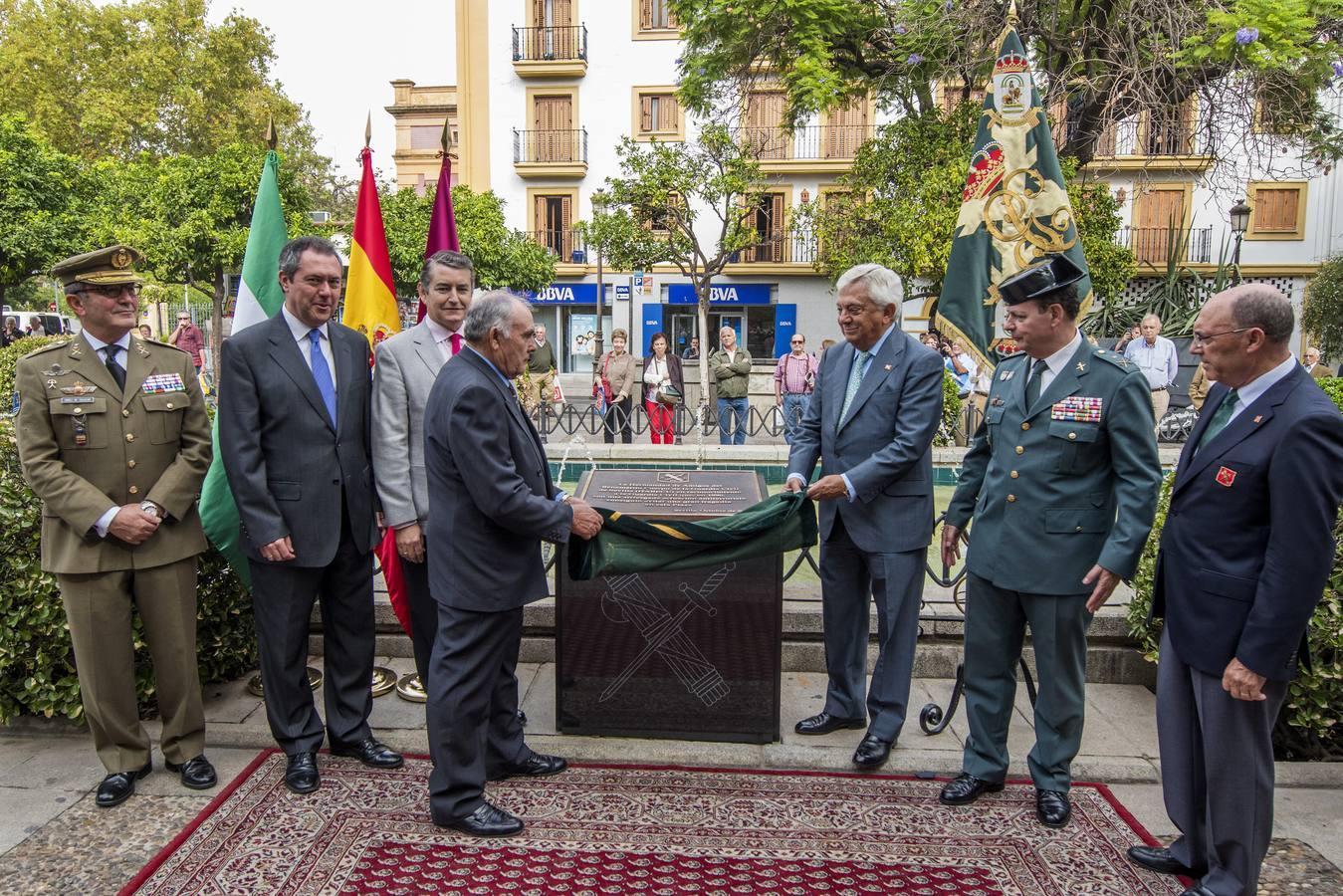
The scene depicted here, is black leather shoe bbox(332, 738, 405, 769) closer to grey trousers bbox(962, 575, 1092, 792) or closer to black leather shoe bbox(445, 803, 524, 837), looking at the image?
black leather shoe bbox(445, 803, 524, 837)

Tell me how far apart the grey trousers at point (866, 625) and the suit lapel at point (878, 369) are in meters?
0.50

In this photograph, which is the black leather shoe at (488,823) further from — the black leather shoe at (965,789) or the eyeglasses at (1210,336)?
the eyeglasses at (1210,336)

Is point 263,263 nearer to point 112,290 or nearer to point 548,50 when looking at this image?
point 112,290

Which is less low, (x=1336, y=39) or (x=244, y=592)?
(x=1336, y=39)

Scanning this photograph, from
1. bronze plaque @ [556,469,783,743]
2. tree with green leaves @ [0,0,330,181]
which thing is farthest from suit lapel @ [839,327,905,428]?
tree with green leaves @ [0,0,330,181]

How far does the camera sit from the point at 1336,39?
9.95 metres

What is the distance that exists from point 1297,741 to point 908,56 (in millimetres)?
9571

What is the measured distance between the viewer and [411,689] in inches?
174

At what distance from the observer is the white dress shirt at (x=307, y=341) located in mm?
3705

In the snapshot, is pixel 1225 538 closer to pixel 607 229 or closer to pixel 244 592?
pixel 244 592

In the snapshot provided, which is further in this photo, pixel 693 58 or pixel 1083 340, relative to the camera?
pixel 693 58

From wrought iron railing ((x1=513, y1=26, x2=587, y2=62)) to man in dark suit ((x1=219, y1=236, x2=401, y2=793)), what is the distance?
86.8 ft

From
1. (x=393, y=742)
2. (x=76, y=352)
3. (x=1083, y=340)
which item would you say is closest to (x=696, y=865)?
(x=393, y=742)

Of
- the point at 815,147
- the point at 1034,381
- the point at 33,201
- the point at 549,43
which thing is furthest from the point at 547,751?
the point at 549,43
